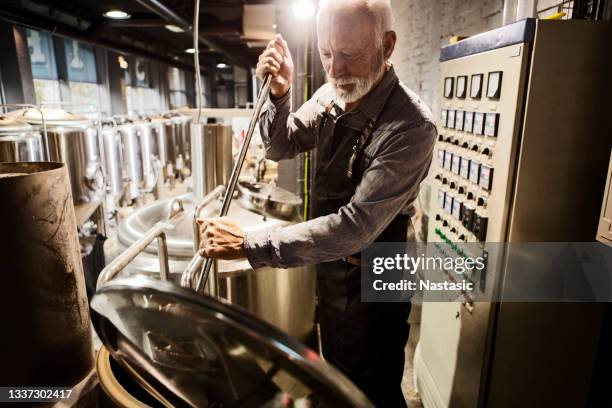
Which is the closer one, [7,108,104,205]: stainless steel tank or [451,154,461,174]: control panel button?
[451,154,461,174]: control panel button

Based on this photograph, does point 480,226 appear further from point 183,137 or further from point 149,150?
point 183,137

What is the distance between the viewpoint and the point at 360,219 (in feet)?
4.49

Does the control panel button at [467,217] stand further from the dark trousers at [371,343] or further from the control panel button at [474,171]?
the dark trousers at [371,343]

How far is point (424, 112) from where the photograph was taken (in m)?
1.43

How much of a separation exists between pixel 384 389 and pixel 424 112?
1.15m

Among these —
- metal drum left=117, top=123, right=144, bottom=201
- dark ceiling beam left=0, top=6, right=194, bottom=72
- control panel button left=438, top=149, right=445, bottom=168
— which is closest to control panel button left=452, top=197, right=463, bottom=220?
control panel button left=438, top=149, right=445, bottom=168

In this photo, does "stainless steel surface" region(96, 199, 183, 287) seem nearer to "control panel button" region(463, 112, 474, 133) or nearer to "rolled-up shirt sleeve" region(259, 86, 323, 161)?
"rolled-up shirt sleeve" region(259, 86, 323, 161)

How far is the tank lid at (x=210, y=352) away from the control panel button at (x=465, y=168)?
4.54ft

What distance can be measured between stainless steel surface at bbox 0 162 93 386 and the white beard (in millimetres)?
932

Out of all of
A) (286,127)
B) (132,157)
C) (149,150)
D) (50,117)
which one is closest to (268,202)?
(286,127)

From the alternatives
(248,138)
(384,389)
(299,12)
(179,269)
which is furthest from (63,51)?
(384,389)

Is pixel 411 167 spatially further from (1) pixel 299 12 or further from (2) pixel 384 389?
(1) pixel 299 12

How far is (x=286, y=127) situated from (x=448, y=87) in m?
0.82

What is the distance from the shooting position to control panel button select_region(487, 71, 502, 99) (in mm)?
1504
